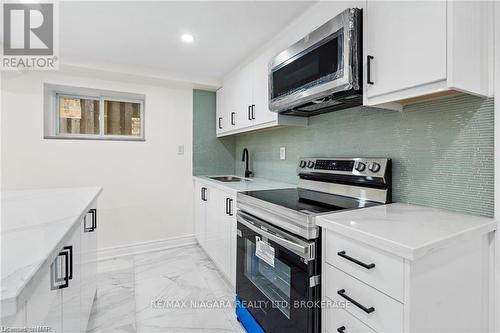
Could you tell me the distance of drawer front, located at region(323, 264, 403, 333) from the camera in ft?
2.70

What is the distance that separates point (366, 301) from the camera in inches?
36.1

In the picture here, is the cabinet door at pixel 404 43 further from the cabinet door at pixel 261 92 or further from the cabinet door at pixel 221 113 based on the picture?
the cabinet door at pixel 221 113

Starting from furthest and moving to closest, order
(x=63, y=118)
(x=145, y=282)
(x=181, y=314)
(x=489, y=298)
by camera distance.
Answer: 1. (x=63, y=118)
2. (x=145, y=282)
3. (x=181, y=314)
4. (x=489, y=298)

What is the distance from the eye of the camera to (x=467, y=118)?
1118mm

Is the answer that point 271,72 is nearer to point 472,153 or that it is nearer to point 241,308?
point 472,153

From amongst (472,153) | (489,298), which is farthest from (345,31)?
(489,298)

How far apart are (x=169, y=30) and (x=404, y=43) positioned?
5.59ft

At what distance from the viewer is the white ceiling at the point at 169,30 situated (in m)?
1.69

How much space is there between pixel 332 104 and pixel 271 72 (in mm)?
524

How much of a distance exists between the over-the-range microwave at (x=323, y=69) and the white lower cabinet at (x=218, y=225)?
871mm

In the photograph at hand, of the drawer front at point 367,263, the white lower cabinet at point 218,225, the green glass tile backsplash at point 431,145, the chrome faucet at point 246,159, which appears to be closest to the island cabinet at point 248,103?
the chrome faucet at point 246,159

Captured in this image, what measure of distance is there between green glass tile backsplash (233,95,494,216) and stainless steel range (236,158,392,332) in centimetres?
11

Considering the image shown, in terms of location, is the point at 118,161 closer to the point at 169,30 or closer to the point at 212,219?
the point at 212,219

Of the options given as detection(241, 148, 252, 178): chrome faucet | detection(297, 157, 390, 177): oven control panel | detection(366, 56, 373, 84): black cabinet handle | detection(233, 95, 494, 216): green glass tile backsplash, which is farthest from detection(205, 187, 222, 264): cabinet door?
Answer: detection(366, 56, 373, 84): black cabinet handle
